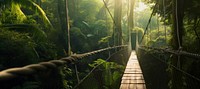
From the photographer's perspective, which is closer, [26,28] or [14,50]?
[14,50]

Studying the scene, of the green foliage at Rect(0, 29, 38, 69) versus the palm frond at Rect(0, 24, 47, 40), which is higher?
the palm frond at Rect(0, 24, 47, 40)

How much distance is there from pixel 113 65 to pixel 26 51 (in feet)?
8.61

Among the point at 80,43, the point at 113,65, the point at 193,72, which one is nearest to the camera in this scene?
the point at 193,72

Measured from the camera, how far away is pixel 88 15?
2239 centimetres

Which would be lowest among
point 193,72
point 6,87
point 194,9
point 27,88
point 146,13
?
point 27,88

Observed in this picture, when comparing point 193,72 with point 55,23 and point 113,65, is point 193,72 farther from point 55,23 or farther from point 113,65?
point 55,23

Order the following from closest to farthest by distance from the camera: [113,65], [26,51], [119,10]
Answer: [113,65] → [26,51] → [119,10]

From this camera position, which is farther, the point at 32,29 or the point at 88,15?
the point at 88,15

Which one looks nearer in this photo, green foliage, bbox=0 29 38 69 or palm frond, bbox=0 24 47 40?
green foliage, bbox=0 29 38 69

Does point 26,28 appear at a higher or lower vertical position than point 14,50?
higher

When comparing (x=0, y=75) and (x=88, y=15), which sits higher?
(x=88, y=15)

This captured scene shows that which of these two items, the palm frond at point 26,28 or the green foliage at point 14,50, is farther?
the palm frond at point 26,28

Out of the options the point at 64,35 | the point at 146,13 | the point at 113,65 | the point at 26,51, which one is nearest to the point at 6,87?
the point at 113,65

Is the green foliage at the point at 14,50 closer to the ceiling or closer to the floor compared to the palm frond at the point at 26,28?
closer to the floor
